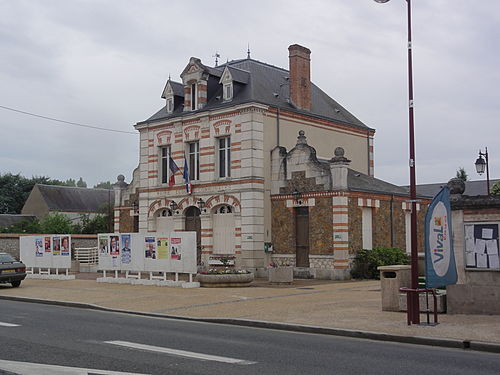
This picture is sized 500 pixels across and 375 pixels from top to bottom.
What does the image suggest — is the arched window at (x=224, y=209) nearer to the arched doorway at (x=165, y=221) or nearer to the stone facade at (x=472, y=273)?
the arched doorway at (x=165, y=221)

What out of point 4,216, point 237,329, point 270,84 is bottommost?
point 237,329

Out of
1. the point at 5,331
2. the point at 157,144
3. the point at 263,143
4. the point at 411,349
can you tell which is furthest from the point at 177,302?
the point at 157,144

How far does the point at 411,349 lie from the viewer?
10.3 metres

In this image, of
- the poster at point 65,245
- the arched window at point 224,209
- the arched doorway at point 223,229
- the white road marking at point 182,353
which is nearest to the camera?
the white road marking at point 182,353

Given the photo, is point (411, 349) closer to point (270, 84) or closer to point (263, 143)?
point (263, 143)

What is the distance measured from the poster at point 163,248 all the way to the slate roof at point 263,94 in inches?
316

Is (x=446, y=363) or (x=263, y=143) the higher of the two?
(x=263, y=143)

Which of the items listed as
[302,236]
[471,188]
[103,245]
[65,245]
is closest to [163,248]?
[103,245]

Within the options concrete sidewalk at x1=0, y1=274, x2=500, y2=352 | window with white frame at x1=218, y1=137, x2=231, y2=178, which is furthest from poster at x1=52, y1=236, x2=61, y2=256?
window with white frame at x1=218, y1=137, x2=231, y2=178

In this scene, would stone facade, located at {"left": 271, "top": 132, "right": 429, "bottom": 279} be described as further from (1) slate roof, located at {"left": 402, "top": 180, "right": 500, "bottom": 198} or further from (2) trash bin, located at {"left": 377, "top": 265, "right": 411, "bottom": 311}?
(1) slate roof, located at {"left": 402, "top": 180, "right": 500, "bottom": 198}

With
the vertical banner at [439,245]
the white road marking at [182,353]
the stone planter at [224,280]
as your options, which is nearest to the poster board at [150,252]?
the stone planter at [224,280]

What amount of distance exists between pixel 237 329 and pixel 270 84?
66.3 ft

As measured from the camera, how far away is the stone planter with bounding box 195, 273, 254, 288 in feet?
72.9

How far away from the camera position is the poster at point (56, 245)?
2806cm
